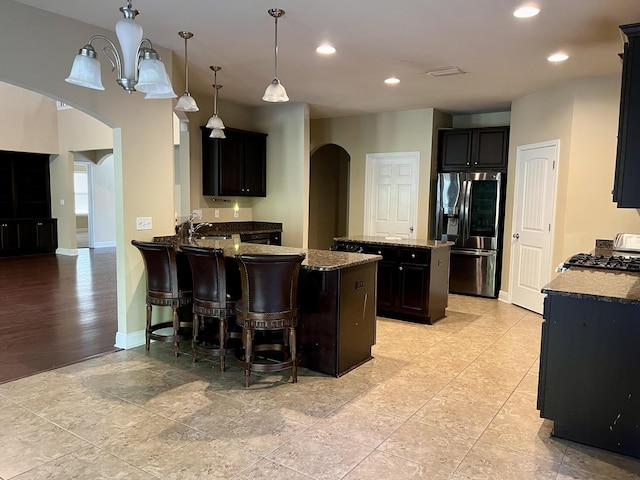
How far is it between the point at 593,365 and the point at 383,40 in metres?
2.89

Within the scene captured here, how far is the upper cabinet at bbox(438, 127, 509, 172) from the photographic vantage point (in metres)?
6.42

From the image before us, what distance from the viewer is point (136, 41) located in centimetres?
242

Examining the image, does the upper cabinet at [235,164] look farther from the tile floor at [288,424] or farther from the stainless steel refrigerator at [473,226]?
the tile floor at [288,424]

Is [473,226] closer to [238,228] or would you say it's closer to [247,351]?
[238,228]

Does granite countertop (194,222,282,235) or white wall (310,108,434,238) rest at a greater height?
white wall (310,108,434,238)

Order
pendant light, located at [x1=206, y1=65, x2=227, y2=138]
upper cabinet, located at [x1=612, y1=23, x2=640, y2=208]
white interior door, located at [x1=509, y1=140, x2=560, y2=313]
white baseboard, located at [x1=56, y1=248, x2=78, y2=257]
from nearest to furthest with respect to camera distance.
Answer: upper cabinet, located at [x1=612, y1=23, x2=640, y2=208]
pendant light, located at [x1=206, y1=65, x2=227, y2=138]
white interior door, located at [x1=509, y1=140, x2=560, y2=313]
white baseboard, located at [x1=56, y1=248, x2=78, y2=257]

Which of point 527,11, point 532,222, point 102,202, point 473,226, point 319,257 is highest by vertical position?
point 527,11

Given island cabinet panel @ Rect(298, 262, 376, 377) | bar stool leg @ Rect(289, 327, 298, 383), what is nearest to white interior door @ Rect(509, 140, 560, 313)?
island cabinet panel @ Rect(298, 262, 376, 377)

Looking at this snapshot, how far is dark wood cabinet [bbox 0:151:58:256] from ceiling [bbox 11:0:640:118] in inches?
254

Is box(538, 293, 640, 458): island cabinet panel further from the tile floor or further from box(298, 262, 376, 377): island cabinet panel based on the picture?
box(298, 262, 376, 377): island cabinet panel

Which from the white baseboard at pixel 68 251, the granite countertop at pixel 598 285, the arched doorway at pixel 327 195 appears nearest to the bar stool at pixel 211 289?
the granite countertop at pixel 598 285

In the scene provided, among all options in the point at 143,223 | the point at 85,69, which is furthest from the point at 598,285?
the point at 143,223

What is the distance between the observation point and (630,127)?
258 centimetres

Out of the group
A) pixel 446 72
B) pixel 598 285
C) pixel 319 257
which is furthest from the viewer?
pixel 446 72
